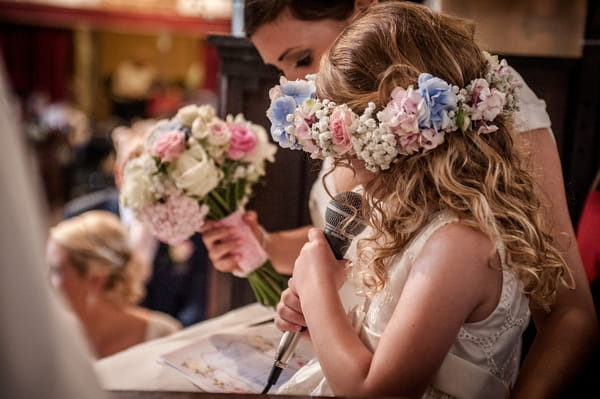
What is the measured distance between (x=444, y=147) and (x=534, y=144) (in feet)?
1.22

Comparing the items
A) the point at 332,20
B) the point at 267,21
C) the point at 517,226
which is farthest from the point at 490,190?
the point at 267,21

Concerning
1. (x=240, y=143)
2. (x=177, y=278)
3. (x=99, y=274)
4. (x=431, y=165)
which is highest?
(x=431, y=165)

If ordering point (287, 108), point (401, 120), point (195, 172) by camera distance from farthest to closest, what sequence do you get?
1. point (195, 172)
2. point (287, 108)
3. point (401, 120)

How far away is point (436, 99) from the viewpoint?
1.14 meters

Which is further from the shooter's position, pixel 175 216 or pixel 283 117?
pixel 175 216

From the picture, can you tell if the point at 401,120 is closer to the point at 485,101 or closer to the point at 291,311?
the point at 485,101

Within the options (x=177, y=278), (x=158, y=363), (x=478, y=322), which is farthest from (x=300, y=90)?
(x=177, y=278)

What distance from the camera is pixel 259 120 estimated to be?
1.89 metres

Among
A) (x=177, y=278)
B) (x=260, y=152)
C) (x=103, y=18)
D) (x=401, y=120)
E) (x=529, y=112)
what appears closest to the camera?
(x=401, y=120)

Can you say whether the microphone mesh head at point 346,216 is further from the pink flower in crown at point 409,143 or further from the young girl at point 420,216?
the pink flower in crown at point 409,143

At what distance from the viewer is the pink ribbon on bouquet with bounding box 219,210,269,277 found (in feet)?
5.65

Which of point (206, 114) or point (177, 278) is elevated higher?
point (206, 114)

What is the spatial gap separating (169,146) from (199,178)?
10 cm

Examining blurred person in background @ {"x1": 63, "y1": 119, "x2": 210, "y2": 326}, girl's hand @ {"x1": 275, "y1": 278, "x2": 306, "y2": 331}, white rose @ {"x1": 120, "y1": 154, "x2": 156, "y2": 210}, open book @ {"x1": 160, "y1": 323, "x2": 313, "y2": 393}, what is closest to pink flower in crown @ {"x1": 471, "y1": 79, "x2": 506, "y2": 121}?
girl's hand @ {"x1": 275, "y1": 278, "x2": 306, "y2": 331}
